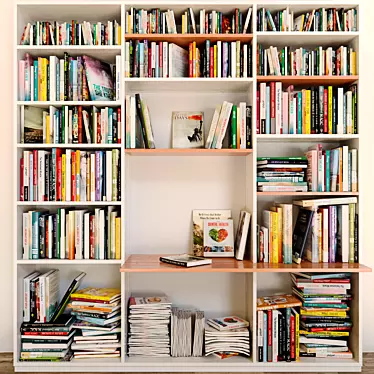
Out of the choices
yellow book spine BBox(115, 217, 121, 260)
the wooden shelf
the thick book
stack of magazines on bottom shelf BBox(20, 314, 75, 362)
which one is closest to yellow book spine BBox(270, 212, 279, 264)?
the wooden shelf

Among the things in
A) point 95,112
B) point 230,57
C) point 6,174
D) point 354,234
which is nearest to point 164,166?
point 95,112

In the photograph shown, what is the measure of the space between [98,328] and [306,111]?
68.3 inches

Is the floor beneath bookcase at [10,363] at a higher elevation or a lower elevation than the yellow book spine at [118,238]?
Answer: lower

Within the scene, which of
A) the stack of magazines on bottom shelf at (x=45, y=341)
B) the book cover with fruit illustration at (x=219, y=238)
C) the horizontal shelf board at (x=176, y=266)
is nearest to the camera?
the horizontal shelf board at (x=176, y=266)

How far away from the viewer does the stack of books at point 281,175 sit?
254 centimetres

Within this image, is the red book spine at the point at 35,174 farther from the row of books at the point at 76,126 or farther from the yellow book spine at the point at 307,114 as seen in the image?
the yellow book spine at the point at 307,114

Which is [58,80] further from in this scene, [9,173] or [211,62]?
[211,62]

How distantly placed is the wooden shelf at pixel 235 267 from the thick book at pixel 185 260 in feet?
0.08

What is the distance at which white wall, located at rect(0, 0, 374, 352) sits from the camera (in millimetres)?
2791

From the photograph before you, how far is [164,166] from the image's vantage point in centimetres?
281

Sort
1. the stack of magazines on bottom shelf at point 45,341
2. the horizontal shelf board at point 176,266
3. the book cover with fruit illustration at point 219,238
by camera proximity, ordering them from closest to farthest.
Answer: the horizontal shelf board at point 176,266 < the stack of magazines on bottom shelf at point 45,341 < the book cover with fruit illustration at point 219,238

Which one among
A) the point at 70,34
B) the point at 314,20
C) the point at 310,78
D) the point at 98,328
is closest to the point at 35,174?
the point at 70,34

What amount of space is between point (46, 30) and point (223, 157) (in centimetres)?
130

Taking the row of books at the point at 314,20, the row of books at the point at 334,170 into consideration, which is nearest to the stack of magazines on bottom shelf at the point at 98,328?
the row of books at the point at 334,170
